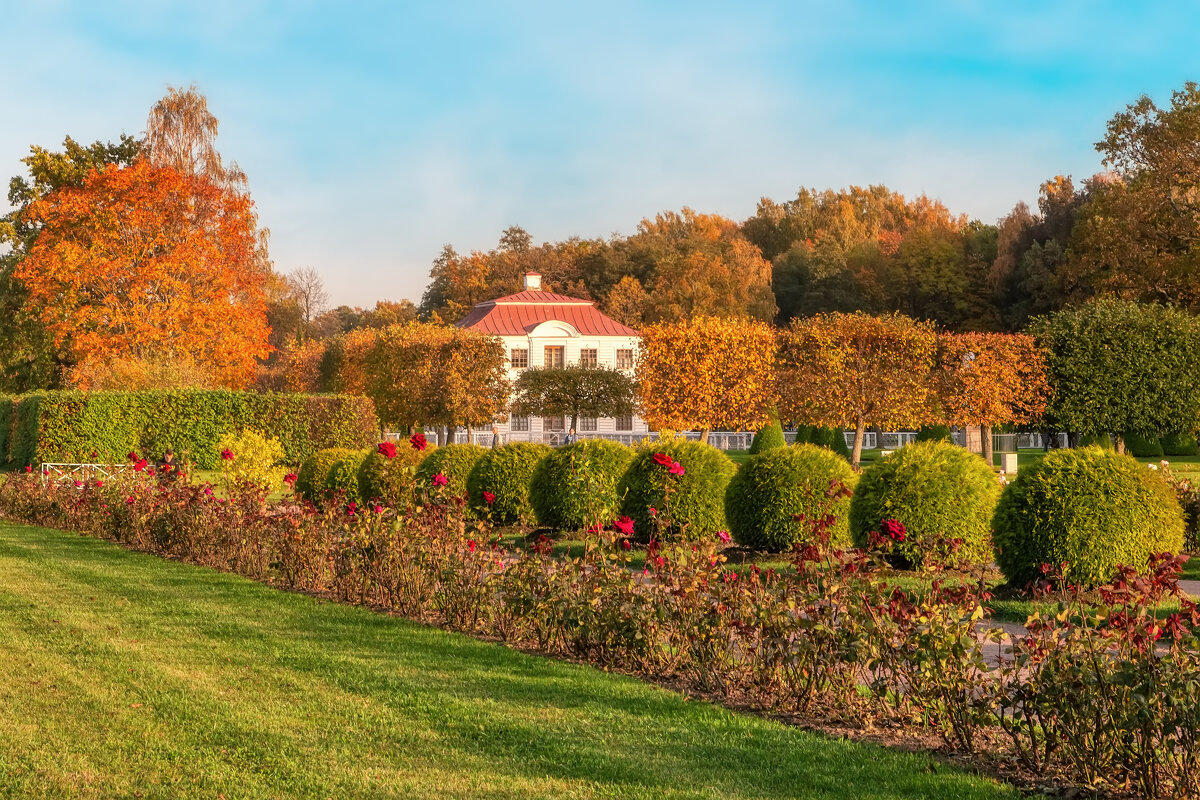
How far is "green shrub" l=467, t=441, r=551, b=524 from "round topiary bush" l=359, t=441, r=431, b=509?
0.80 m

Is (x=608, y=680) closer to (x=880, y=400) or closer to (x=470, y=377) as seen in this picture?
(x=880, y=400)

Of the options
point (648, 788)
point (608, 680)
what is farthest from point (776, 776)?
point (608, 680)

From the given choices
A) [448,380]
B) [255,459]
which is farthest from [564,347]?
[255,459]

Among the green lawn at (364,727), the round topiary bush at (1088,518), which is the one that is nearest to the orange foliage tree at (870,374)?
the round topiary bush at (1088,518)

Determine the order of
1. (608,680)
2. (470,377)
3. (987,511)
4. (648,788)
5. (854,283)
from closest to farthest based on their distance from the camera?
(648,788)
(608,680)
(987,511)
(470,377)
(854,283)

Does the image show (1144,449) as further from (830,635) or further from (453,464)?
(830,635)

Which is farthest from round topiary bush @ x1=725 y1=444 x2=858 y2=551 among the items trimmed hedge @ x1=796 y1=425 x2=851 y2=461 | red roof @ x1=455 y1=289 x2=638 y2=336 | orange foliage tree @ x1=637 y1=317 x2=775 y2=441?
red roof @ x1=455 y1=289 x2=638 y2=336

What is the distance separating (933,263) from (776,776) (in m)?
47.2

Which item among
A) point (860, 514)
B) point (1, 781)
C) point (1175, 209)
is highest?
point (1175, 209)

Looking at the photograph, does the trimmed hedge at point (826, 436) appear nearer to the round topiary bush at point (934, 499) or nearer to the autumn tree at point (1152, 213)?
the autumn tree at point (1152, 213)

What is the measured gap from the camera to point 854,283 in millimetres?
52781

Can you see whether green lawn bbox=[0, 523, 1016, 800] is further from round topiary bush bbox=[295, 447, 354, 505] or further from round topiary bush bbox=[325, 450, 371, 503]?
round topiary bush bbox=[295, 447, 354, 505]

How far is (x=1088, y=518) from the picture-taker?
28.2 feet

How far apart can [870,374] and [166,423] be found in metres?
17.2
